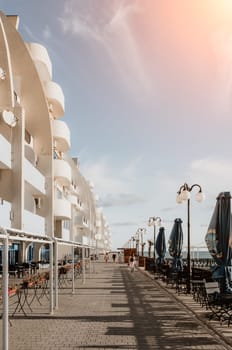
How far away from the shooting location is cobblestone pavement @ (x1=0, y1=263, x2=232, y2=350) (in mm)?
9945

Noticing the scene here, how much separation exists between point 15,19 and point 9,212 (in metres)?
14.1

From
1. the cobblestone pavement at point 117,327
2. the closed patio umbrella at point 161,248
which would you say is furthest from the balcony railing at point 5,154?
the closed patio umbrella at point 161,248

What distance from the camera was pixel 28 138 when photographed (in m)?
37.3

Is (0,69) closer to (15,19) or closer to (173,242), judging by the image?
(15,19)

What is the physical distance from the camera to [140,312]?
1457 cm

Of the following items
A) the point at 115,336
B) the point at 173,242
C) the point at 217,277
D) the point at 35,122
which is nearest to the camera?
the point at 115,336

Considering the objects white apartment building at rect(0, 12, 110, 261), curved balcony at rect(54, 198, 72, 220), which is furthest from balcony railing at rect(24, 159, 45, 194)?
curved balcony at rect(54, 198, 72, 220)

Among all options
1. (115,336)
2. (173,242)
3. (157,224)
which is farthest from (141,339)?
(157,224)

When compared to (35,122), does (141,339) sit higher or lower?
lower

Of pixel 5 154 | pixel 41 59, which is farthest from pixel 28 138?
pixel 5 154

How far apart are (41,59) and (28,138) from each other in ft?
19.4

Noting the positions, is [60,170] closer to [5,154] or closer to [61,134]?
[61,134]

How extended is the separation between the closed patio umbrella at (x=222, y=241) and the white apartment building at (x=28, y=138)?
43.5 feet

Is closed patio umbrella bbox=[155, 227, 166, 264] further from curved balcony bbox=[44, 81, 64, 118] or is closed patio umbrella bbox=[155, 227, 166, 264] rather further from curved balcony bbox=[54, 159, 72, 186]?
curved balcony bbox=[44, 81, 64, 118]
